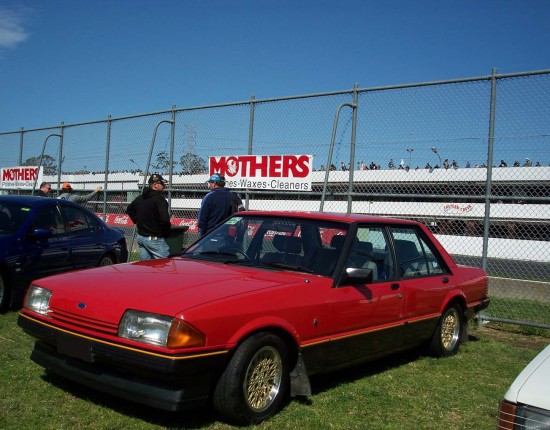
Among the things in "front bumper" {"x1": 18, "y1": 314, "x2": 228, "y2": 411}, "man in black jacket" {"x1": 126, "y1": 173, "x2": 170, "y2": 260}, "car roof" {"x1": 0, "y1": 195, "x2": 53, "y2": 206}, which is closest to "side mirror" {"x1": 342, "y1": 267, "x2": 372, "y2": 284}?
"front bumper" {"x1": 18, "y1": 314, "x2": 228, "y2": 411}

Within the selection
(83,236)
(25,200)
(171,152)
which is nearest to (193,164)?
(171,152)

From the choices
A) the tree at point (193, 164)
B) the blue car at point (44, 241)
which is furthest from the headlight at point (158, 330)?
the tree at point (193, 164)

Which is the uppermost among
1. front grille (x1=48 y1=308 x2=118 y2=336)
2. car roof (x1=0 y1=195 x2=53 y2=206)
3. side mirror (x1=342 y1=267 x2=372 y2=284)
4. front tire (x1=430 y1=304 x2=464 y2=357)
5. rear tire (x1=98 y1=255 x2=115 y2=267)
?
car roof (x1=0 y1=195 x2=53 y2=206)

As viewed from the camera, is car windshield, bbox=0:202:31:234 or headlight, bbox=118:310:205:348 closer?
headlight, bbox=118:310:205:348

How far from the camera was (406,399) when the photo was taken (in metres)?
4.56

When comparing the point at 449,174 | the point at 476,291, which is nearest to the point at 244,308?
the point at 476,291

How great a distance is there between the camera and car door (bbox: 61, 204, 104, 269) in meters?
7.83

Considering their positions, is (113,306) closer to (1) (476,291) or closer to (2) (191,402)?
(2) (191,402)

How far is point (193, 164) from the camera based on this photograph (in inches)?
413

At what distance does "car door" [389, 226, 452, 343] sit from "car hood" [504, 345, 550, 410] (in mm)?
2337

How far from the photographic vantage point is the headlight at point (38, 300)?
404cm

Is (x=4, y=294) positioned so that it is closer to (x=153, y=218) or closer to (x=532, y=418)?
(x=153, y=218)

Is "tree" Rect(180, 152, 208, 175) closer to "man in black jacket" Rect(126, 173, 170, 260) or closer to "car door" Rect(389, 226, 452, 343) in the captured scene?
"man in black jacket" Rect(126, 173, 170, 260)

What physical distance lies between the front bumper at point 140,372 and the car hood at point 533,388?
1.68 meters
